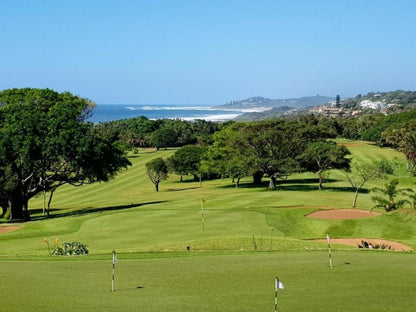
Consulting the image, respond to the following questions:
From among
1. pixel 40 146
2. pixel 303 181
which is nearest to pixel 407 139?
pixel 303 181

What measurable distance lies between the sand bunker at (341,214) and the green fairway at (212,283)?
59.3 feet

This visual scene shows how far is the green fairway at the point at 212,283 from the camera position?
11.3m

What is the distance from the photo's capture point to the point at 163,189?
82.1m

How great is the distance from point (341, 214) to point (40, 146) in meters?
25.8

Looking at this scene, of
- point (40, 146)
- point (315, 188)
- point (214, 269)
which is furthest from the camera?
point (315, 188)

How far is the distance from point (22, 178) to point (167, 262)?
33249mm

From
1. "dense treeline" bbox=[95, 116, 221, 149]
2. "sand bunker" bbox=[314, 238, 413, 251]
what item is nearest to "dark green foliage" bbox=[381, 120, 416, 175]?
"sand bunker" bbox=[314, 238, 413, 251]

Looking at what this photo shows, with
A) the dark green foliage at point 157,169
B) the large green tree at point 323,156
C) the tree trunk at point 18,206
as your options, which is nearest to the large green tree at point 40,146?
the tree trunk at point 18,206

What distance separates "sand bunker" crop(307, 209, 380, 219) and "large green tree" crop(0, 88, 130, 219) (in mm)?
20787

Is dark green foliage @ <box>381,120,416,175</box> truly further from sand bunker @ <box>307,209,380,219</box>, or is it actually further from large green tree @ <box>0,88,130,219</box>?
large green tree @ <box>0,88,130,219</box>

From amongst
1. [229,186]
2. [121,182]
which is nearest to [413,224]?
[229,186]

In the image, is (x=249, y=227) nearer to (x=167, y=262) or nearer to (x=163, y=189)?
(x=167, y=262)

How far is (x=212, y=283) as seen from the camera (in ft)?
45.0

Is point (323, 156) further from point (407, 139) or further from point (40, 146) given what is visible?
point (40, 146)
